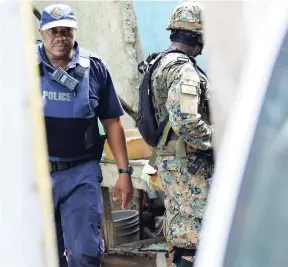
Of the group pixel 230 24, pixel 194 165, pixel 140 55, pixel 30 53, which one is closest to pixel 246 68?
pixel 230 24

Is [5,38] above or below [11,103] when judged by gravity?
above

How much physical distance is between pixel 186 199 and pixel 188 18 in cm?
110

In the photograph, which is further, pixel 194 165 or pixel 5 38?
pixel 194 165

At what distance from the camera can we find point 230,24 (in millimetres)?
2092

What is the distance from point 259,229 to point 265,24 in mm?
520

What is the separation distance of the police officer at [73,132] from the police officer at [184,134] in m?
0.33

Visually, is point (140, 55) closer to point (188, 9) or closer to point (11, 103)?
point (188, 9)

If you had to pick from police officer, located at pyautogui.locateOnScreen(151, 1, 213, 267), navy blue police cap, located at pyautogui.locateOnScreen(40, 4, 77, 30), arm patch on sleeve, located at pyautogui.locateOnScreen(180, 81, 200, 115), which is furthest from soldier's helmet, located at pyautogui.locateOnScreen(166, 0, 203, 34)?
navy blue police cap, located at pyautogui.locateOnScreen(40, 4, 77, 30)

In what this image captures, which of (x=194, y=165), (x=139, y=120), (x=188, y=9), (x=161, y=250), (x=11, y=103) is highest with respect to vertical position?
(x=188, y=9)

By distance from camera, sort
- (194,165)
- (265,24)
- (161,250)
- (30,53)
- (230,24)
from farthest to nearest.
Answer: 1. (161,250)
2. (194,165)
3. (230,24)
4. (30,53)
5. (265,24)

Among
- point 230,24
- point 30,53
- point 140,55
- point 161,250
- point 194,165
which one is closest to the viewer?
point 30,53

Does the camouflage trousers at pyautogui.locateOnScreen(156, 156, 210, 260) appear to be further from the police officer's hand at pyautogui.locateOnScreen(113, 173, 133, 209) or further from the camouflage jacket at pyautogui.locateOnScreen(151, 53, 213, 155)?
the police officer's hand at pyautogui.locateOnScreen(113, 173, 133, 209)

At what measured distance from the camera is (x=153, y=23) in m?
6.62

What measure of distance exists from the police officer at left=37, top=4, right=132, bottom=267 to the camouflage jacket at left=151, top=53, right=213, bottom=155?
0.38 m
